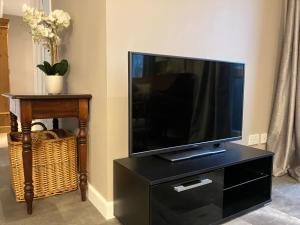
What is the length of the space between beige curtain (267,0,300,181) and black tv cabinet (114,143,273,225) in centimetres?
75

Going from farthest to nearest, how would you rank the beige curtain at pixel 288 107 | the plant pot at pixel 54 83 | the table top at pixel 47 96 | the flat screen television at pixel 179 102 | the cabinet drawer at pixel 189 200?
1. the beige curtain at pixel 288 107
2. the plant pot at pixel 54 83
3. the table top at pixel 47 96
4. the flat screen television at pixel 179 102
5. the cabinet drawer at pixel 189 200

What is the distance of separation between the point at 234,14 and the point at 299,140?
132 cm

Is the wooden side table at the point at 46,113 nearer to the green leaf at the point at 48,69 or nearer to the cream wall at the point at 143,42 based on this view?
the cream wall at the point at 143,42

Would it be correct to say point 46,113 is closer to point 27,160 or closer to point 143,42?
point 27,160

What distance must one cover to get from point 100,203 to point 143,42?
1143 millimetres

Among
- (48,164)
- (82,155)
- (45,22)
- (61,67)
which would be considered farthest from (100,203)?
(45,22)

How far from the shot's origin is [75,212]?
1.84 meters

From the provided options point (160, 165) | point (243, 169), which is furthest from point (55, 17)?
point (243, 169)

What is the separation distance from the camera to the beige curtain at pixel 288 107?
2521 millimetres

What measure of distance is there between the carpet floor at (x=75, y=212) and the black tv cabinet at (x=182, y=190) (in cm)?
8

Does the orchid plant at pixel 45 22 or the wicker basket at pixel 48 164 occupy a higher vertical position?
the orchid plant at pixel 45 22

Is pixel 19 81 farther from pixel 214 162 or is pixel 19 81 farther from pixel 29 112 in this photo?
pixel 214 162

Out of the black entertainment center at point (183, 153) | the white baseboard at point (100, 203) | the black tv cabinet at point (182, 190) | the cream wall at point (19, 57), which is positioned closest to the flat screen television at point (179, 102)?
the black entertainment center at point (183, 153)

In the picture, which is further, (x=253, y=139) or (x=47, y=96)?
(x=253, y=139)
